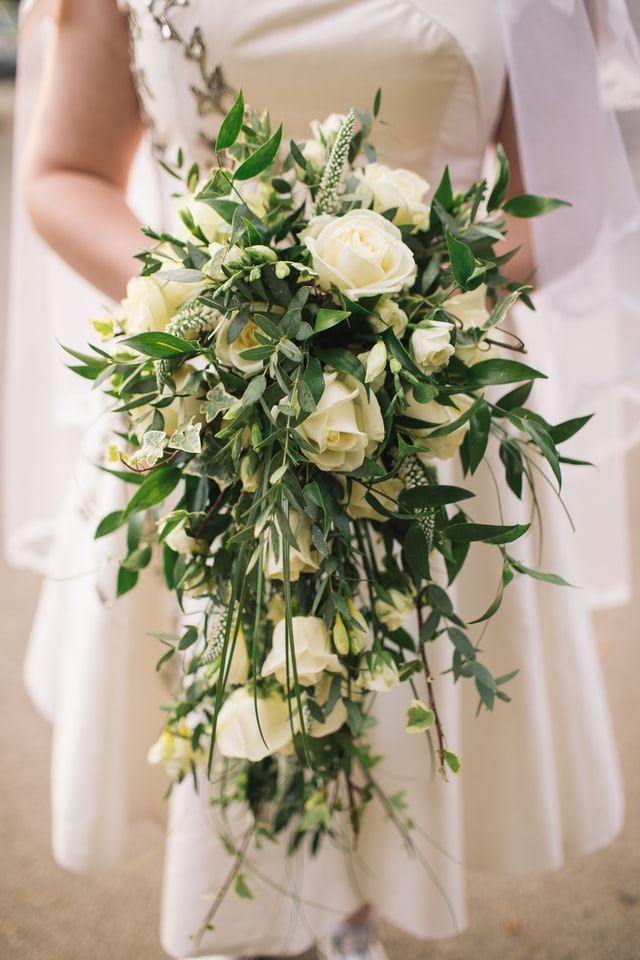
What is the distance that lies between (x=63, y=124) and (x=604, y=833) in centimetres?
116

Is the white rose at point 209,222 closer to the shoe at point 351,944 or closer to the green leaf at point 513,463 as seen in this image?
the green leaf at point 513,463

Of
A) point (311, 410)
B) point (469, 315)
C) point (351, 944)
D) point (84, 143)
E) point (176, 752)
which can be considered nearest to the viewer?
point (311, 410)

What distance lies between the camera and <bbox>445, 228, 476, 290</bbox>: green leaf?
491 millimetres

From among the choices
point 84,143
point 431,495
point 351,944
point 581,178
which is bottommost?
point 351,944

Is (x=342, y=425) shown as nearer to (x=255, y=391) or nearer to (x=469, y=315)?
(x=255, y=391)

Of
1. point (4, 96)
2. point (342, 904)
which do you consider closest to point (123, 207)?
point (342, 904)

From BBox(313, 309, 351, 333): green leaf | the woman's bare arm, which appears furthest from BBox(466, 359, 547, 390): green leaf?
the woman's bare arm

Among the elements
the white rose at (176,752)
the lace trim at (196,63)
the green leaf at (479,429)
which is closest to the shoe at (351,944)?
the white rose at (176,752)

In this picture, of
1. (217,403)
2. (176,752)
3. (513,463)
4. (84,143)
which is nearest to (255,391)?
(217,403)

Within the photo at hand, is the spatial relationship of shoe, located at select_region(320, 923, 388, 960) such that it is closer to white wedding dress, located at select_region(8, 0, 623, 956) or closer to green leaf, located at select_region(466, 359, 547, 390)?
white wedding dress, located at select_region(8, 0, 623, 956)

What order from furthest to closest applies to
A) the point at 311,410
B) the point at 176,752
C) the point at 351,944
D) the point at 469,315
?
the point at 351,944 < the point at 176,752 < the point at 469,315 < the point at 311,410

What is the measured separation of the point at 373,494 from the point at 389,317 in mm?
131

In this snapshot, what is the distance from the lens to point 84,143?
0.85 m

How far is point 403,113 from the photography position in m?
0.80
